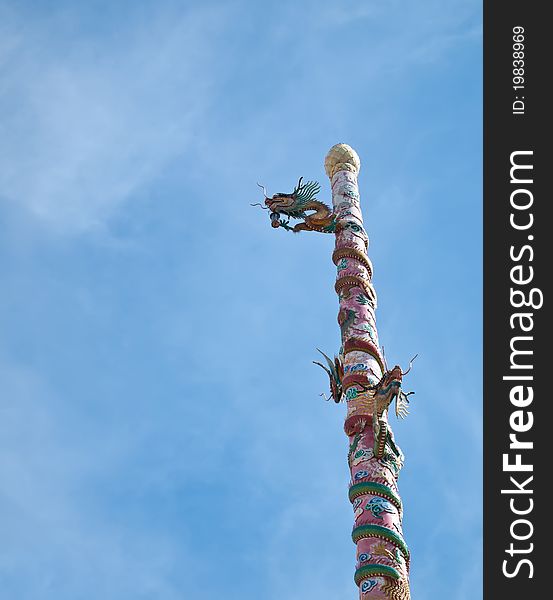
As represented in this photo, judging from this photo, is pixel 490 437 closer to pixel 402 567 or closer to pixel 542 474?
pixel 542 474

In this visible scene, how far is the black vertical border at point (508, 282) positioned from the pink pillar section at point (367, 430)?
2.72 metres

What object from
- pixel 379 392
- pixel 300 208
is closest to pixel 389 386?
pixel 379 392

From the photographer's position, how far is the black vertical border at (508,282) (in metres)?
11.1

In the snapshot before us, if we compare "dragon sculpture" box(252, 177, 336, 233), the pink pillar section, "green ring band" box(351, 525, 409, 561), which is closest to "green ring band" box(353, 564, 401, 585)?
the pink pillar section

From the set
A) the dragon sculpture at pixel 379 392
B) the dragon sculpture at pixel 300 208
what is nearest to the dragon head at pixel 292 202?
the dragon sculpture at pixel 300 208

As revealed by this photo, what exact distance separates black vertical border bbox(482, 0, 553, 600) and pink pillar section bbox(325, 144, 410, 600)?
2.72 meters

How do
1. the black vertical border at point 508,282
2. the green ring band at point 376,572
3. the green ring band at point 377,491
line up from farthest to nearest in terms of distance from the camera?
the green ring band at point 377,491, the green ring band at point 376,572, the black vertical border at point 508,282

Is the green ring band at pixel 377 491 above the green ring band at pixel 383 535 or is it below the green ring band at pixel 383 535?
above

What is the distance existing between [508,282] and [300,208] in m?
8.28

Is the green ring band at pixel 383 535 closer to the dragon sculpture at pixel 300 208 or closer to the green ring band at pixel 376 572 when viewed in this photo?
the green ring band at pixel 376 572

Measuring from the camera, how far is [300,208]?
20.5 metres

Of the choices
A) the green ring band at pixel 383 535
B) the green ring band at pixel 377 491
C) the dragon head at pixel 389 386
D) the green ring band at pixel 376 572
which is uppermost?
the dragon head at pixel 389 386

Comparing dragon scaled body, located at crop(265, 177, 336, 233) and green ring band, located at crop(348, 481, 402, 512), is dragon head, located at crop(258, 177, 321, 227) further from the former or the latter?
green ring band, located at crop(348, 481, 402, 512)

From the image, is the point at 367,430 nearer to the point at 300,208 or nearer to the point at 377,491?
the point at 377,491
